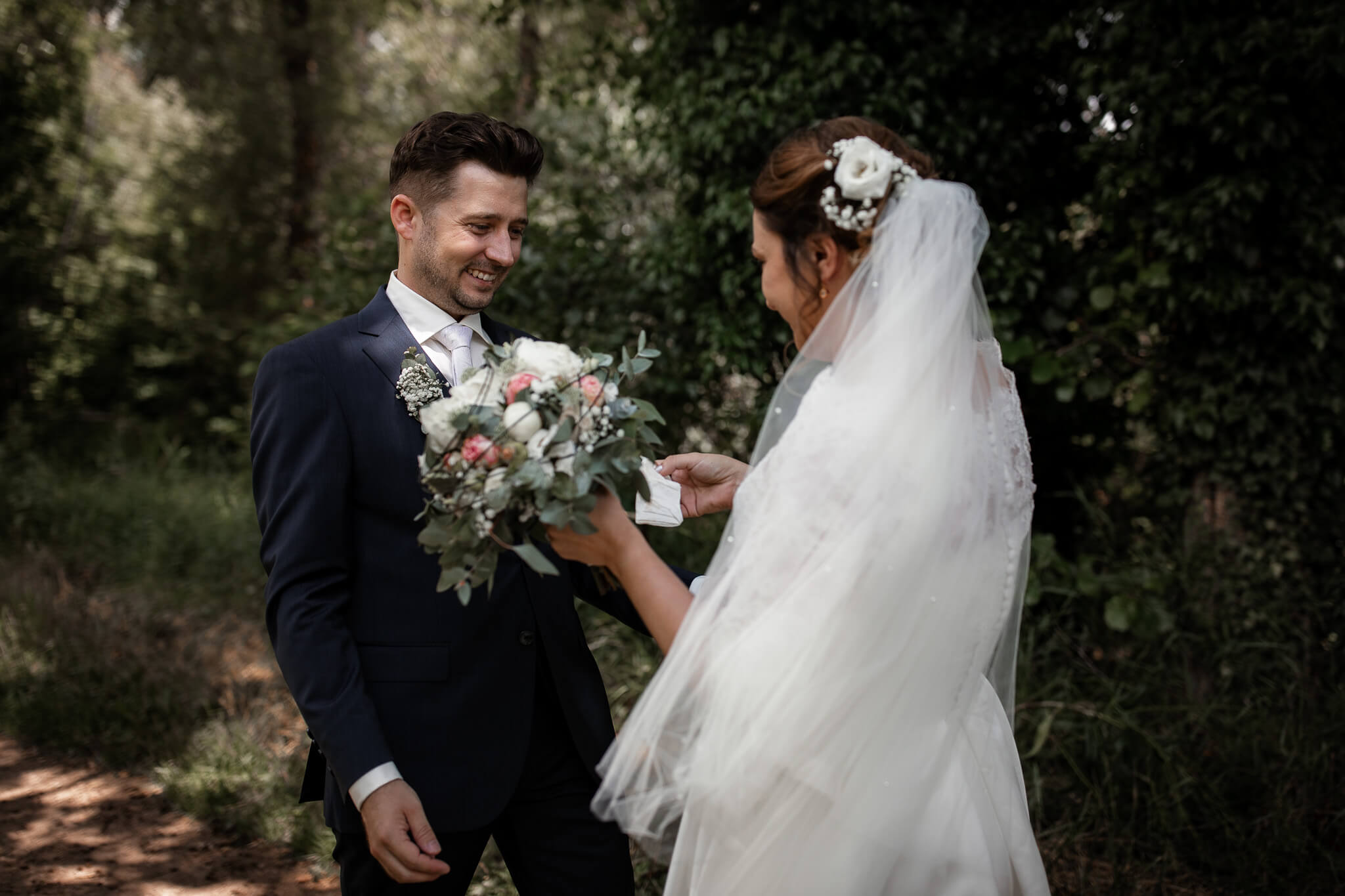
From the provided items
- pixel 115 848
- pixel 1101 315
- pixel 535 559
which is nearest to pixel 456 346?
pixel 535 559

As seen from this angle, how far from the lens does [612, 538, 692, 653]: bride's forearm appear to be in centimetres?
181

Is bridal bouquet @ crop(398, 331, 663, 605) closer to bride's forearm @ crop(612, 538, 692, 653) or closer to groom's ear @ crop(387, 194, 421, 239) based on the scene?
bride's forearm @ crop(612, 538, 692, 653)

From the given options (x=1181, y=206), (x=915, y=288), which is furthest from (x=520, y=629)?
(x=1181, y=206)

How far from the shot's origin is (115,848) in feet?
13.1

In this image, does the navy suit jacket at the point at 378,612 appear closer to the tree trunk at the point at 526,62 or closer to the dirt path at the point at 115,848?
the dirt path at the point at 115,848

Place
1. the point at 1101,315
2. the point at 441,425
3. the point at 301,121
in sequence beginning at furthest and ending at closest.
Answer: the point at 301,121 → the point at 1101,315 → the point at 441,425

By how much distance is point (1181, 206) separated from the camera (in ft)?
13.9

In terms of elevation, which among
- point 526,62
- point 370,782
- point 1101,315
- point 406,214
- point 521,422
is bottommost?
point 370,782

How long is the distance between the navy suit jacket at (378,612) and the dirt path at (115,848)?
6.79 feet

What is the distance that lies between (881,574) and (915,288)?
21.9 inches

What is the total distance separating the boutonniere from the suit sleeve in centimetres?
14

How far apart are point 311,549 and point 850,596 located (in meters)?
1.05

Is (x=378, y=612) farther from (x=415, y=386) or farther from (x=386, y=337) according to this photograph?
(x=386, y=337)

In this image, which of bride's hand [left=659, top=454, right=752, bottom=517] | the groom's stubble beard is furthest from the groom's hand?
the groom's stubble beard
